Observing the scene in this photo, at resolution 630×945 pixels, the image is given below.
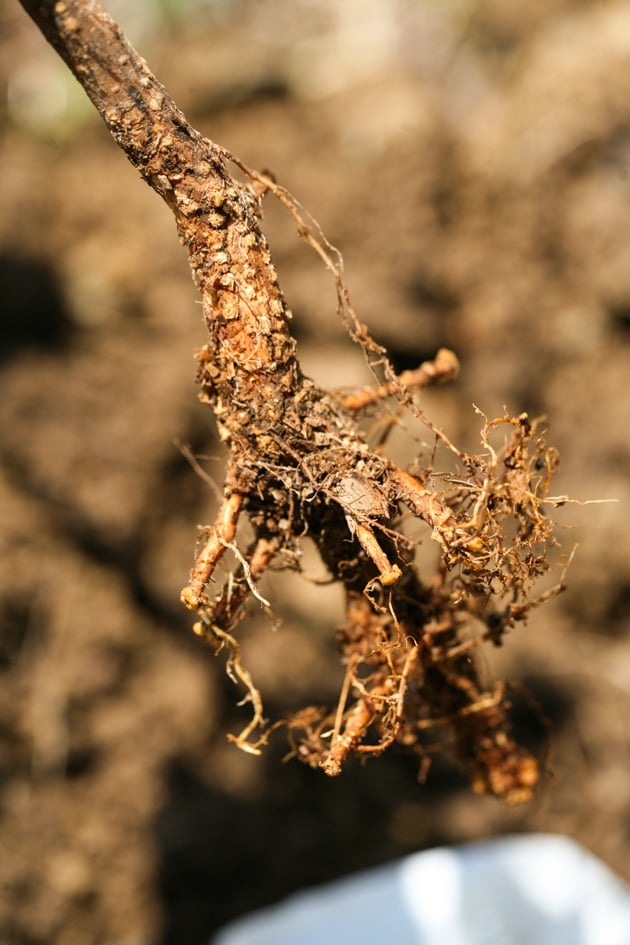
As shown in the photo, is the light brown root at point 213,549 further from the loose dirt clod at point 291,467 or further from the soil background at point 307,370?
the soil background at point 307,370

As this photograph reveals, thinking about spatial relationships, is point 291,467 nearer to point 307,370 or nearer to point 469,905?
point 469,905

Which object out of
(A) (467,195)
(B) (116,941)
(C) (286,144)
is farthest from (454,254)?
(B) (116,941)

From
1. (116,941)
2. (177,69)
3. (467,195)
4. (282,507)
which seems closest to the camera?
(282,507)

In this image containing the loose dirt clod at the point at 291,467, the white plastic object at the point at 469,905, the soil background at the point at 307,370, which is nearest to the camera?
the loose dirt clod at the point at 291,467

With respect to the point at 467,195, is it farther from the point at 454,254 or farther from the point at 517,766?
the point at 517,766

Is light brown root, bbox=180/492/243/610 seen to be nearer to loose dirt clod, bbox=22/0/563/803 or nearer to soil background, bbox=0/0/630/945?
loose dirt clod, bbox=22/0/563/803

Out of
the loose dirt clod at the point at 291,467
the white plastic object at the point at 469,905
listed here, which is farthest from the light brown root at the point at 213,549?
the white plastic object at the point at 469,905

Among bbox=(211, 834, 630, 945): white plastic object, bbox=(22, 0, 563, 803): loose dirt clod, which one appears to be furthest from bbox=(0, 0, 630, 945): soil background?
bbox=(22, 0, 563, 803): loose dirt clod
